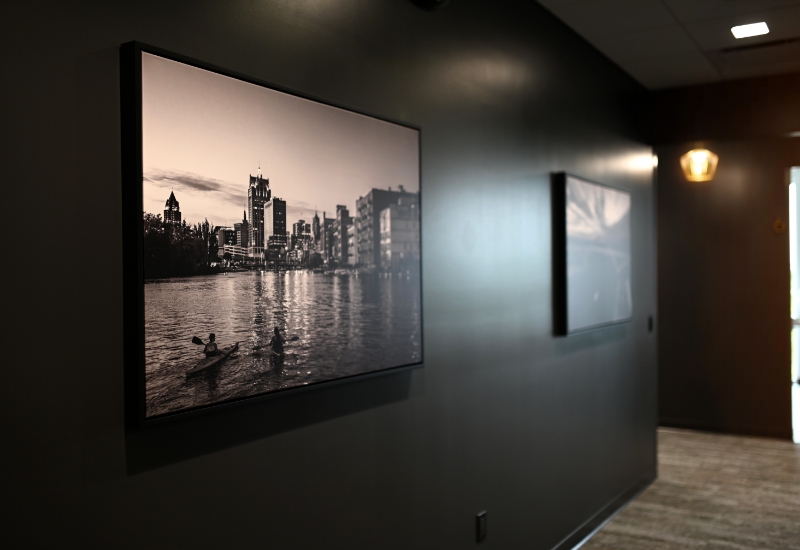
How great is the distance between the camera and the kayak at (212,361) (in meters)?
1.38

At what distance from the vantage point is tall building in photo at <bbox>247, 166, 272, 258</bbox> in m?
1.50

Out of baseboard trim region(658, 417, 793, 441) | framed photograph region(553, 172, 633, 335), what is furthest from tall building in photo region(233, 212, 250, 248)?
baseboard trim region(658, 417, 793, 441)

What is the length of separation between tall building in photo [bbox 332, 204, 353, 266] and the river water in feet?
0.16

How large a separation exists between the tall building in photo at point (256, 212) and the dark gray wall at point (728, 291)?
169 inches

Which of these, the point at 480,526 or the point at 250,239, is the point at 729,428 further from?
the point at 250,239

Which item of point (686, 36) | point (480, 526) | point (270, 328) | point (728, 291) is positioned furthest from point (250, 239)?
point (728, 291)

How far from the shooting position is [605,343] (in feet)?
11.6

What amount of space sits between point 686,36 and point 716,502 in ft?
7.91

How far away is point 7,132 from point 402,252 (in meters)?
1.08

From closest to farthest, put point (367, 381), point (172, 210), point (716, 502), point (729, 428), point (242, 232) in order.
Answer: point (172, 210) → point (242, 232) → point (367, 381) → point (716, 502) → point (729, 428)

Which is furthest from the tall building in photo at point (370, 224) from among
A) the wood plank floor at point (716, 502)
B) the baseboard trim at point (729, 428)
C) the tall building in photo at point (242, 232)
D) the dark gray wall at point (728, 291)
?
the baseboard trim at point (729, 428)

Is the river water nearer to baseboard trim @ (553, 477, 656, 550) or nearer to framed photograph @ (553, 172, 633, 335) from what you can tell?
framed photograph @ (553, 172, 633, 335)

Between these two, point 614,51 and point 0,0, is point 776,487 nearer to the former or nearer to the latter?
point 614,51

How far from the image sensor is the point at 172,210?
1337 mm
